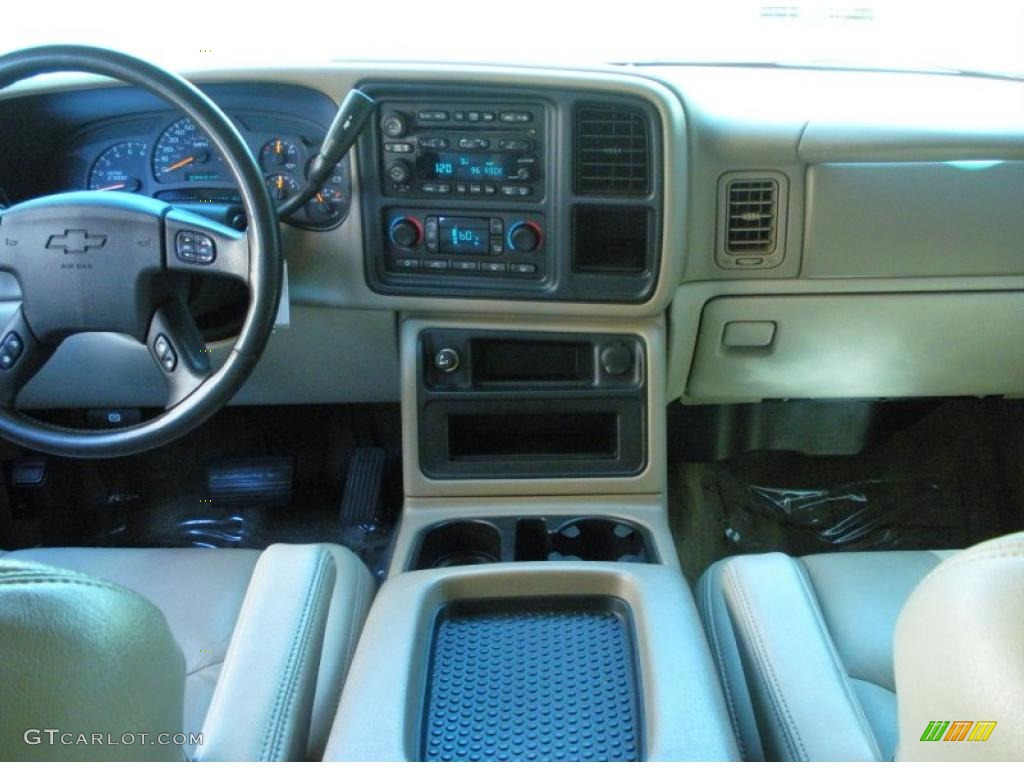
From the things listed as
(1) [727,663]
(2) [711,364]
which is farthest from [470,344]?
(1) [727,663]

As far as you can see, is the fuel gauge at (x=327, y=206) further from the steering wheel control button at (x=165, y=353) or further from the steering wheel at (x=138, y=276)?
the steering wheel control button at (x=165, y=353)

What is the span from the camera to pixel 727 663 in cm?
110

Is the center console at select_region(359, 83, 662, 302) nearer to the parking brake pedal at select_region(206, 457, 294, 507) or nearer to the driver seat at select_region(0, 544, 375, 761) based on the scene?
the driver seat at select_region(0, 544, 375, 761)

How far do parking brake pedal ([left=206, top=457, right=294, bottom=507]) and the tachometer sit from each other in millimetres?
776

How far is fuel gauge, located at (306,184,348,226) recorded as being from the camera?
1.56 m

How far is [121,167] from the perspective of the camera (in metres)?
1.63

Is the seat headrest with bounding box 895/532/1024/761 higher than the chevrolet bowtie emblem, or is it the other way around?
the chevrolet bowtie emblem

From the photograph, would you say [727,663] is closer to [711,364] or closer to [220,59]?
[711,364]

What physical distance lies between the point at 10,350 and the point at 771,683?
1.22 meters

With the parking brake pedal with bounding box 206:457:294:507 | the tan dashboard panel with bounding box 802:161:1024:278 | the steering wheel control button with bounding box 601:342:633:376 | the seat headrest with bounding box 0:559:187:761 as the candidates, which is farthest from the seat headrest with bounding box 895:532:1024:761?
the parking brake pedal with bounding box 206:457:294:507

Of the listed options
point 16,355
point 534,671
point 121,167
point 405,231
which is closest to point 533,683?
point 534,671

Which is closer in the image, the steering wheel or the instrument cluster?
the steering wheel

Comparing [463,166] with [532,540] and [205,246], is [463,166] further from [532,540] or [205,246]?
[532,540]

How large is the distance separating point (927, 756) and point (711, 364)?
4.26ft
